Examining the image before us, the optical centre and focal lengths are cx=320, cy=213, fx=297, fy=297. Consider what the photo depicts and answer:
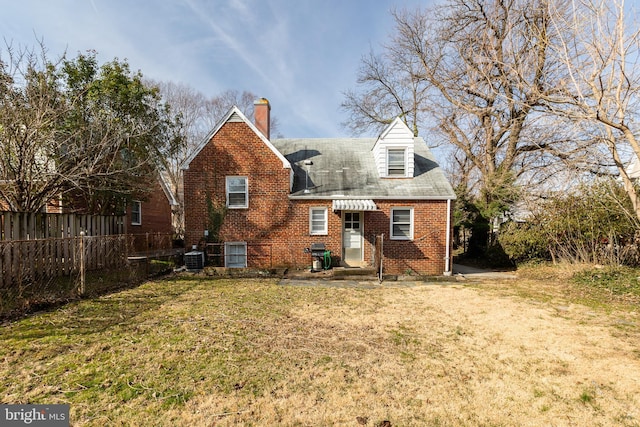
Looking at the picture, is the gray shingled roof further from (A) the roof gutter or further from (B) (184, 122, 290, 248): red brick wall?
(B) (184, 122, 290, 248): red brick wall

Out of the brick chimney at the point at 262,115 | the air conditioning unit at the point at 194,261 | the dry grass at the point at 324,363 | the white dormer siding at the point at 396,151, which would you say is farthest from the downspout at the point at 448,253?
the air conditioning unit at the point at 194,261

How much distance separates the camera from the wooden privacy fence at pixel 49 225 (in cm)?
838

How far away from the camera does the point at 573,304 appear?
26.1 ft

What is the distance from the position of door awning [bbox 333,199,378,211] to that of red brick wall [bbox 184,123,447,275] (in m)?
0.67

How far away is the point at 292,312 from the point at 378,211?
7.06m

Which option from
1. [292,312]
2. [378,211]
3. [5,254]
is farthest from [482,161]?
[5,254]

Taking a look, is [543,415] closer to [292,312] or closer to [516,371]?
[516,371]

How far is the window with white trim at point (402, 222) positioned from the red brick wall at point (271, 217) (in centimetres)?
24

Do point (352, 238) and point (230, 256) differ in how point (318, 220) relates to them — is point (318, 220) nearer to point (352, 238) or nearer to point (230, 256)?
point (352, 238)

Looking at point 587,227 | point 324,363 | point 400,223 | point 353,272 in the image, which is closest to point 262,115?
point 400,223

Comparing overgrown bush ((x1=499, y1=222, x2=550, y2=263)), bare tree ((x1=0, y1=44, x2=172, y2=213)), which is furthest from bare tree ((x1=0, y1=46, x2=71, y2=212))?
overgrown bush ((x1=499, y1=222, x2=550, y2=263))

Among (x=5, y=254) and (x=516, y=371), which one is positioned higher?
(x=5, y=254)

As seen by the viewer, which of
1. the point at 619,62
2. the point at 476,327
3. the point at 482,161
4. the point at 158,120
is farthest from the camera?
the point at 482,161

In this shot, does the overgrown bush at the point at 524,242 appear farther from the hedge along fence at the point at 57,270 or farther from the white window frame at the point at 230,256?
the hedge along fence at the point at 57,270
